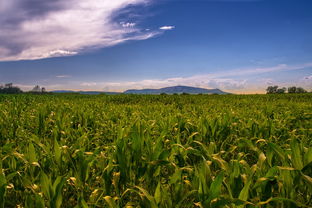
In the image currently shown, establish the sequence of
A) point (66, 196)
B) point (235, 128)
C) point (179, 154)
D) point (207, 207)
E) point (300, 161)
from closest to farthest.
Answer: point (207, 207), point (300, 161), point (66, 196), point (179, 154), point (235, 128)

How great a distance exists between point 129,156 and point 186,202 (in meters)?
0.67

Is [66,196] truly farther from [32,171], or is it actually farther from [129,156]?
[129,156]

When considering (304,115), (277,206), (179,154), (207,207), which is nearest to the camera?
(207,207)

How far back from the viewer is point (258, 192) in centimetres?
150

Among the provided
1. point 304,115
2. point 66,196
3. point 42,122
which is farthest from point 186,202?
point 304,115

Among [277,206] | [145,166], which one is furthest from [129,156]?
[277,206]

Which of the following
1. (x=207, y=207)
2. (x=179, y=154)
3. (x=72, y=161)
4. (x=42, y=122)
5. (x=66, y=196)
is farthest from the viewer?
(x=42, y=122)

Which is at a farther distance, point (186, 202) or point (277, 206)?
point (186, 202)

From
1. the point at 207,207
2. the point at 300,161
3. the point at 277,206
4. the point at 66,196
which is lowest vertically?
the point at 66,196

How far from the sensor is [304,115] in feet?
17.6

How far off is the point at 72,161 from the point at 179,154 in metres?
1.14

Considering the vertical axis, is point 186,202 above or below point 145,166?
below

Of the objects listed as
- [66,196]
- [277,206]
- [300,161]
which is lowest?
[66,196]

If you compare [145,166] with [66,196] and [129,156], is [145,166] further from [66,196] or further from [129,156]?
[66,196]
